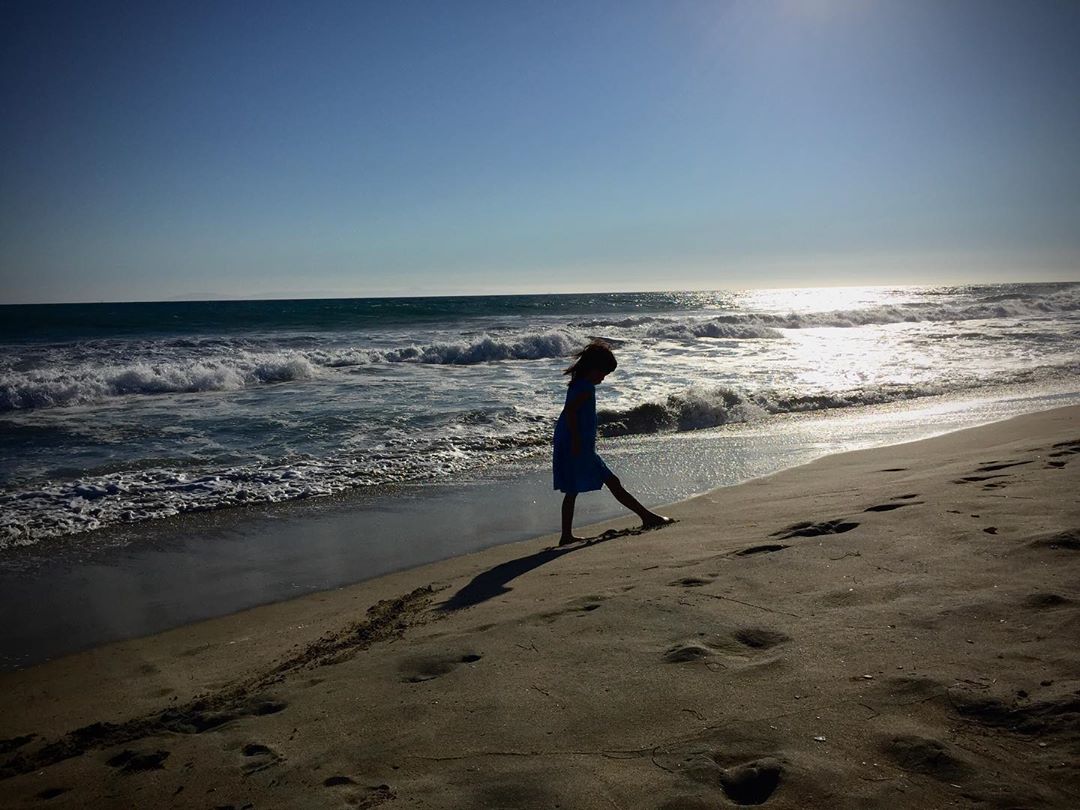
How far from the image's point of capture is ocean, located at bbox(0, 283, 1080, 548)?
26.3 feet

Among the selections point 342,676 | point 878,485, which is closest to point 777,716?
point 342,676

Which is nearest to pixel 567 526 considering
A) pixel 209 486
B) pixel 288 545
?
pixel 288 545

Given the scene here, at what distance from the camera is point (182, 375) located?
1773 cm

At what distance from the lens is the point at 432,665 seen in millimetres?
3133

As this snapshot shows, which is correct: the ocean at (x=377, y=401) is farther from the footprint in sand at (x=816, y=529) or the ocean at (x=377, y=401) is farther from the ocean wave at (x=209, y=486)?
the footprint in sand at (x=816, y=529)

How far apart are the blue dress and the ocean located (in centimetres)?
243

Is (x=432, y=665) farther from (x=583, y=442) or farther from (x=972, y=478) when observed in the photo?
(x=972, y=478)

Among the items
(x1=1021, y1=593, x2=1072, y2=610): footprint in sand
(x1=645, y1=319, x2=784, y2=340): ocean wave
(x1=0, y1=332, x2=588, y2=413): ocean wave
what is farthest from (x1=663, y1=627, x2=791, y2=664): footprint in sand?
(x1=645, y1=319, x2=784, y2=340): ocean wave

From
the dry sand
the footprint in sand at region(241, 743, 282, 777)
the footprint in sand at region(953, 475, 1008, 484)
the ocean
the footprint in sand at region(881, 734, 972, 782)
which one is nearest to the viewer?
the footprint in sand at region(881, 734, 972, 782)

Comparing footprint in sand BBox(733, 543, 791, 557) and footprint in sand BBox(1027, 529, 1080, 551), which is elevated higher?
footprint in sand BBox(1027, 529, 1080, 551)

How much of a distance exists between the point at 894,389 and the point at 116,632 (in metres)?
13.0

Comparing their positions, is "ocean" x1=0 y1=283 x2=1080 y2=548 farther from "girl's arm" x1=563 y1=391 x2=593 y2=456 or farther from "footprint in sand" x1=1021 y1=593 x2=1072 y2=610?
"footprint in sand" x1=1021 y1=593 x2=1072 y2=610

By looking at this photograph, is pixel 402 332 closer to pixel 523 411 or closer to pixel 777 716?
pixel 523 411

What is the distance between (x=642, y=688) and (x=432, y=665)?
3.30 feet
